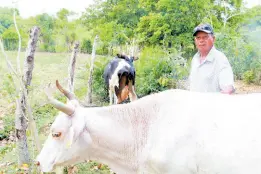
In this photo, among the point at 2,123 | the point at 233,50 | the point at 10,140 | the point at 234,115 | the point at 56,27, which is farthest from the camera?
the point at 56,27

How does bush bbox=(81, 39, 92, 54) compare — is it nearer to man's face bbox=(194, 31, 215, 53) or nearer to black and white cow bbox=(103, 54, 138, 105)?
black and white cow bbox=(103, 54, 138, 105)

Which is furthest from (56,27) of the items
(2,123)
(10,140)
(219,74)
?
(219,74)

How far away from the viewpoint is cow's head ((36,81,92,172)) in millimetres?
3594

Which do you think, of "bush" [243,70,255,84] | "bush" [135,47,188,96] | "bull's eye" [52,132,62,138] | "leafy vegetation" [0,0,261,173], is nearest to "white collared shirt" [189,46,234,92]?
"bull's eye" [52,132,62,138]

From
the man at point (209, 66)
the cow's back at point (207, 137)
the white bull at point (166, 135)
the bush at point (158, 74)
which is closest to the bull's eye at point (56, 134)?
the white bull at point (166, 135)

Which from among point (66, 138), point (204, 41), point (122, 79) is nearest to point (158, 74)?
point (122, 79)

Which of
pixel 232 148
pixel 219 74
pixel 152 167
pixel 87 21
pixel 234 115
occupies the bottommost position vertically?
pixel 152 167

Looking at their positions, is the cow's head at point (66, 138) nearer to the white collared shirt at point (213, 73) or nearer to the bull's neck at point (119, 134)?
the bull's neck at point (119, 134)

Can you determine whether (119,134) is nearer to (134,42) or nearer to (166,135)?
(166,135)

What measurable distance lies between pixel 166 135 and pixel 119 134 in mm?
570

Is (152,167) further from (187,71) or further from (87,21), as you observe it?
(87,21)

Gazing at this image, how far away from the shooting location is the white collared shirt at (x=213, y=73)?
414 cm

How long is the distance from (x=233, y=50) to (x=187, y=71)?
6093 mm

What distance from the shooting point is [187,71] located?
1459 centimetres
